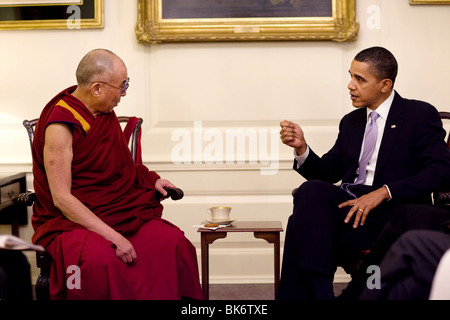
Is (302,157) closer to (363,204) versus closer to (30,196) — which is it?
(363,204)

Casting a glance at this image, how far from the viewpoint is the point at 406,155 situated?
279cm

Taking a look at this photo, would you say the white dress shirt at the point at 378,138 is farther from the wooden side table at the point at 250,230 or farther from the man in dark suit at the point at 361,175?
the wooden side table at the point at 250,230

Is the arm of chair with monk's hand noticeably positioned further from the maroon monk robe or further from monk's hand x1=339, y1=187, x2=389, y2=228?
monk's hand x1=339, y1=187, x2=389, y2=228

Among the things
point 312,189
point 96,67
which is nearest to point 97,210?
point 96,67

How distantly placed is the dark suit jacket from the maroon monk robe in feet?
2.88

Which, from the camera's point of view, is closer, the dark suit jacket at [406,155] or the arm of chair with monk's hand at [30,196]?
the dark suit jacket at [406,155]

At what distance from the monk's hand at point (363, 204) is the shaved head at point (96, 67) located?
49.5 inches

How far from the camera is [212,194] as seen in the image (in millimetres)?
3916

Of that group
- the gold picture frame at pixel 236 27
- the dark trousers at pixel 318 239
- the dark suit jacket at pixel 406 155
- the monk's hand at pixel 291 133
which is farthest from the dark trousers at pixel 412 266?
the gold picture frame at pixel 236 27
